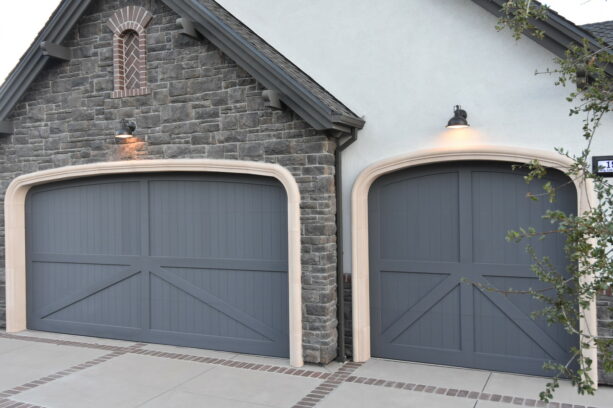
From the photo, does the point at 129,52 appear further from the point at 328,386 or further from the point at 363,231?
the point at 328,386

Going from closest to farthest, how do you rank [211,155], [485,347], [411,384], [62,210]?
1. [411,384]
2. [485,347]
3. [211,155]
4. [62,210]

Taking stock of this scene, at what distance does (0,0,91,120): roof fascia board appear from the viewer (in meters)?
8.95

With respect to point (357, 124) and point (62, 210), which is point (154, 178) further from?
point (357, 124)

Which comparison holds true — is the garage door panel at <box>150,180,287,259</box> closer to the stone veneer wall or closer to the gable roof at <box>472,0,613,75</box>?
the stone veneer wall

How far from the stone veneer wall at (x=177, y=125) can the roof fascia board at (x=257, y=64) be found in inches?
10.3

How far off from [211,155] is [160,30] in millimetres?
2027

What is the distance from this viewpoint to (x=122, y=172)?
891cm

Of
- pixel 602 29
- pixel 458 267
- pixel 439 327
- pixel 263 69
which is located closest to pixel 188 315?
pixel 439 327

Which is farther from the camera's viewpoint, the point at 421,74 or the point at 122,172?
the point at 122,172

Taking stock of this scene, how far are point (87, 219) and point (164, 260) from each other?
1.65 meters

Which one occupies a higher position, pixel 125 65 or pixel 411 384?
pixel 125 65

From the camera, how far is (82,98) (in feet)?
30.0

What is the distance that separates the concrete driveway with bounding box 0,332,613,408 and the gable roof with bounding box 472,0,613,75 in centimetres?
364

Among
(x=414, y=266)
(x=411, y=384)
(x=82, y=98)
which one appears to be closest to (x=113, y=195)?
(x=82, y=98)
